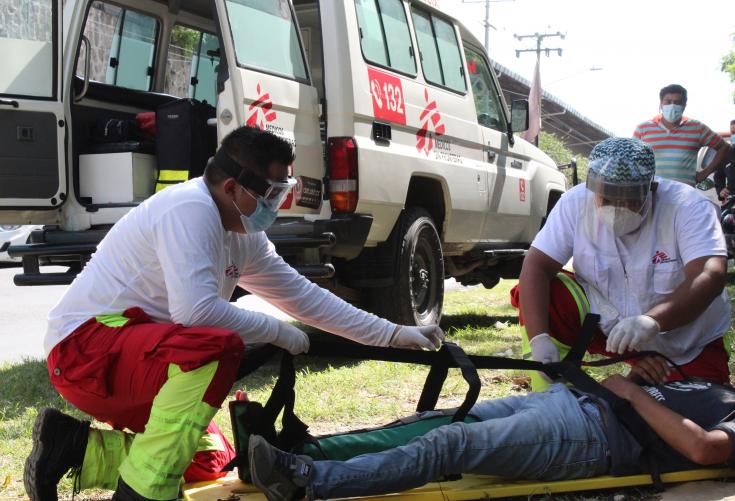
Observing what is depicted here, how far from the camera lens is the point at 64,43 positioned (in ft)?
18.9

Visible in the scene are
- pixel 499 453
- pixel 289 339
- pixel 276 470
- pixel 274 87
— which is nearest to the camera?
pixel 276 470

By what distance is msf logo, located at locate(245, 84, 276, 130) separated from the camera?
4996 millimetres

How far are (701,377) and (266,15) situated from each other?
3.17 metres

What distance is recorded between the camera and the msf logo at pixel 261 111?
5.00m

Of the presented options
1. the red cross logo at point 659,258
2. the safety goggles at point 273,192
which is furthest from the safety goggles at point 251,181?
the red cross logo at point 659,258

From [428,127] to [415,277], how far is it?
3.37 ft

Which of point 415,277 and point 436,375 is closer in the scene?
point 436,375

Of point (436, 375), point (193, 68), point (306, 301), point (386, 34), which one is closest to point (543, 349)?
point (436, 375)

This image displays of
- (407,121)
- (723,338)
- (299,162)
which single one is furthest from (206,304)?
(407,121)

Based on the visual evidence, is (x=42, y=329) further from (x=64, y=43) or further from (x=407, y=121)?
(x=407, y=121)

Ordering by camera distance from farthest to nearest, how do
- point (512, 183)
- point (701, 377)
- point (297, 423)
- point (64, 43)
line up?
point (512, 183)
point (64, 43)
point (701, 377)
point (297, 423)

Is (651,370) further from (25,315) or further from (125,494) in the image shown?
(25,315)

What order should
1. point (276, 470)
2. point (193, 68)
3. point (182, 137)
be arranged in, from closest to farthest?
point (276, 470) < point (182, 137) < point (193, 68)

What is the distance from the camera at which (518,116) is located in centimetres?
757
